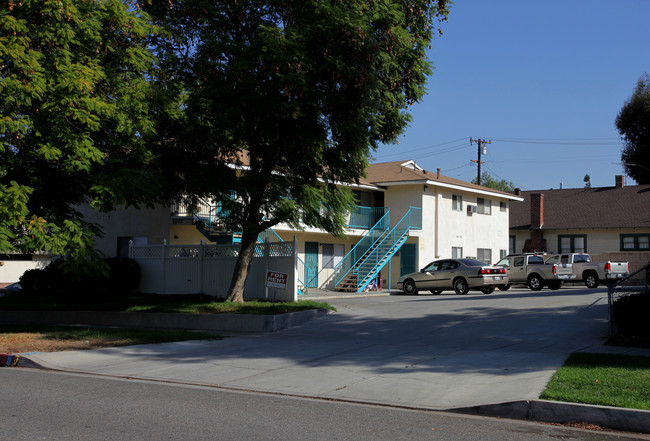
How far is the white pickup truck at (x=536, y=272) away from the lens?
30297mm

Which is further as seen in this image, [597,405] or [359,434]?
[597,405]

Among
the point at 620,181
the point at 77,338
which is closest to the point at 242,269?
the point at 77,338

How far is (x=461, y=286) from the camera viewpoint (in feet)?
90.8

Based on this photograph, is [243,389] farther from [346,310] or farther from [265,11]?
[265,11]

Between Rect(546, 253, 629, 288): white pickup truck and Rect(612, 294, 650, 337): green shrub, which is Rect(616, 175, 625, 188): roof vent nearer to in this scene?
Rect(546, 253, 629, 288): white pickup truck

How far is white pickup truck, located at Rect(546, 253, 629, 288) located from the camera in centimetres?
3105

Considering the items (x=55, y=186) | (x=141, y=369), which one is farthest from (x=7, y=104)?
(x=141, y=369)

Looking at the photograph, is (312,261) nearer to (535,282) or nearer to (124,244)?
(124,244)

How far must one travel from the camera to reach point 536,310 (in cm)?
1867

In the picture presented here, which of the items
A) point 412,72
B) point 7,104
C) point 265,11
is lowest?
point 7,104

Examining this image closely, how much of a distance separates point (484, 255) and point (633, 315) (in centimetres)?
2714

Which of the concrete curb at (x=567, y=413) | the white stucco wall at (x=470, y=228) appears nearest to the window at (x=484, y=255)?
the white stucco wall at (x=470, y=228)

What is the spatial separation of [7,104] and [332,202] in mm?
8900

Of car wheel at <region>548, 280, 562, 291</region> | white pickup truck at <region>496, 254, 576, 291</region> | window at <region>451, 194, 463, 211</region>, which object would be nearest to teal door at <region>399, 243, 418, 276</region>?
window at <region>451, 194, 463, 211</region>
